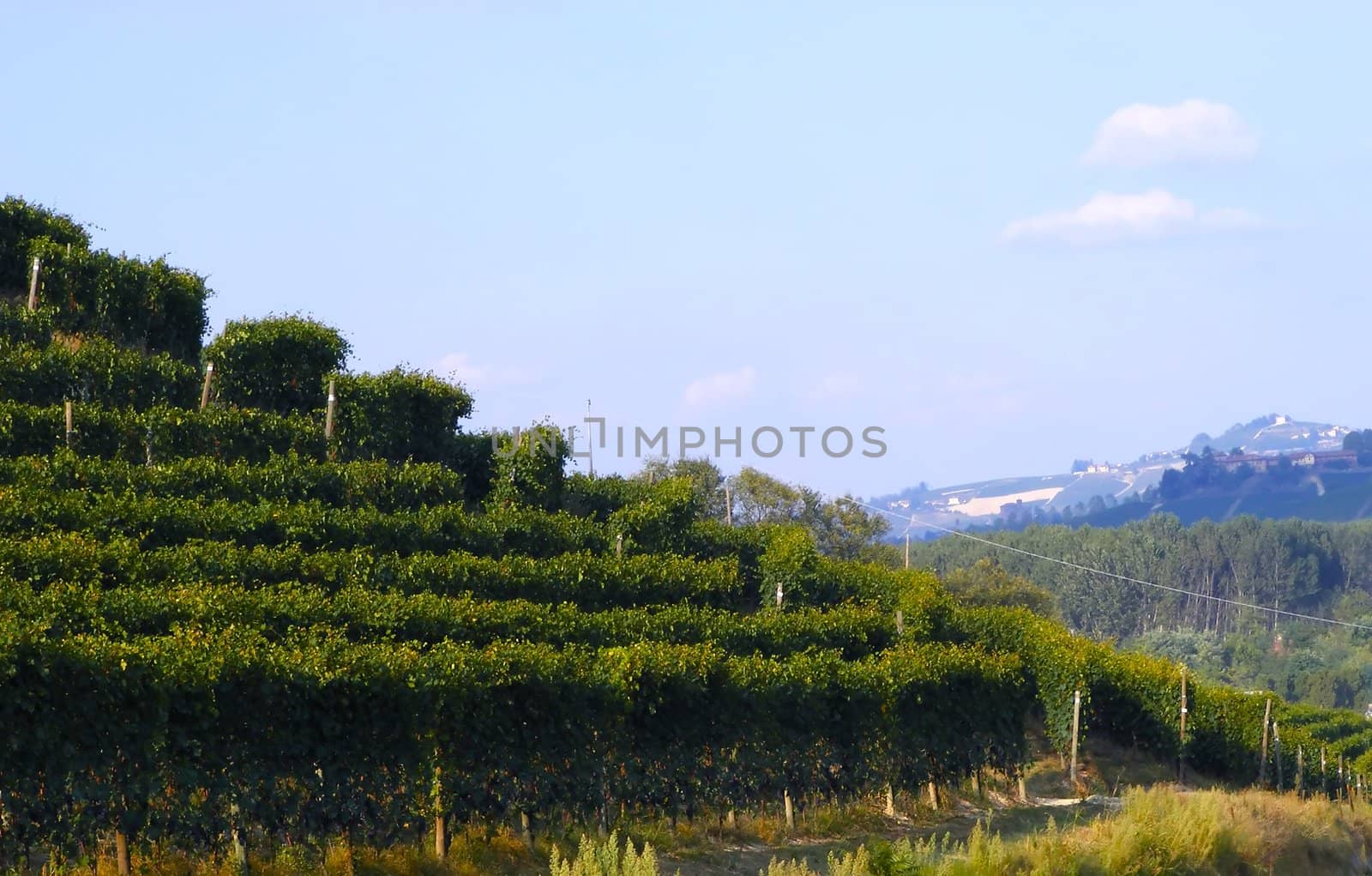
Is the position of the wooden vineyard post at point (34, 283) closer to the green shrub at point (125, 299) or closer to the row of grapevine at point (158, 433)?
the green shrub at point (125, 299)

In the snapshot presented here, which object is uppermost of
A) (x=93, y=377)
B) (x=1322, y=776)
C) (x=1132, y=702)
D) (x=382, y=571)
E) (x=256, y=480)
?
(x=93, y=377)

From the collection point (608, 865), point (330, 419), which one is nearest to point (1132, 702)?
point (330, 419)

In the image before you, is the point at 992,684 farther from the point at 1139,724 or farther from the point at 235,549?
the point at 235,549

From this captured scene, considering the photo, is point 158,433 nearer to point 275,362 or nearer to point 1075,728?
point 275,362

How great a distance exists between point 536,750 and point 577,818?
117cm

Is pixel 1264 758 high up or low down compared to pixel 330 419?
down

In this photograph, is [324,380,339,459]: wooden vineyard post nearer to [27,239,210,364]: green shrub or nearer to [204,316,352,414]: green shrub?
[204,316,352,414]: green shrub

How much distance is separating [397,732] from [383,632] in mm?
3750

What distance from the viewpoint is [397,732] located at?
17484 mm

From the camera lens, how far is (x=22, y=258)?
33.2 metres

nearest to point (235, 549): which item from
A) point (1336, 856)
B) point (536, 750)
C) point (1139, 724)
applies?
point (536, 750)

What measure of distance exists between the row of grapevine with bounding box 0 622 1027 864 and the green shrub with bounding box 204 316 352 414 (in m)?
12.9

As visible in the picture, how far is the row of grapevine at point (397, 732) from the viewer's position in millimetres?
15055

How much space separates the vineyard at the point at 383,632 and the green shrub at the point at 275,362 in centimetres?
7
